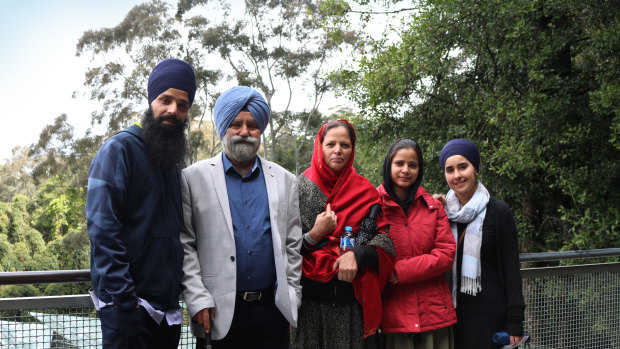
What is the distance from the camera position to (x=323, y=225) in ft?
8.41

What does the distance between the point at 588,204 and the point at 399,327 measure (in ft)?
16.3

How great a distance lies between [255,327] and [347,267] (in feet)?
1.71

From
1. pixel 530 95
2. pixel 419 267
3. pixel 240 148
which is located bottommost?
pixel 419 267

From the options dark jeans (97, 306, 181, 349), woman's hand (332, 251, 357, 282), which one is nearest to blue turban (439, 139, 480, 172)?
woman's hand (332, 251, 357, 282)

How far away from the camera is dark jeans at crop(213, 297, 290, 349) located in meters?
2.34

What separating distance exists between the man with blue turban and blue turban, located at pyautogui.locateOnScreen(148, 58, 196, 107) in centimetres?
28

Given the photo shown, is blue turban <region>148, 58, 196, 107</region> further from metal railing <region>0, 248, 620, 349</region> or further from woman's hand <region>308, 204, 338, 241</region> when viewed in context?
metal railing <region>0, 248, 620, 349</region>

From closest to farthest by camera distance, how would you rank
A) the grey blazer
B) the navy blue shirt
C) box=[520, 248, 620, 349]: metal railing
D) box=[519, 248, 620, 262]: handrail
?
the grey blazer
the navy blue shirt
box=[519, 248, 620, 262]: handrail
box=[520, 248, 620, 349]: metal railing

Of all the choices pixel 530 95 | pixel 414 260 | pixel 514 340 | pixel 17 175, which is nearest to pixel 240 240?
pixel 414 260

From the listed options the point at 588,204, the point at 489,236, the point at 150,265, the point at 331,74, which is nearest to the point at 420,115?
the point at 331,74

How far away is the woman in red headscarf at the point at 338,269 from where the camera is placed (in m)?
2.57

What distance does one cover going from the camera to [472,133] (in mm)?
7895

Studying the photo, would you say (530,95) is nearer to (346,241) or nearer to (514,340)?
(514,340)

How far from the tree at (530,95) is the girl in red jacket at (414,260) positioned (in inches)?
148
